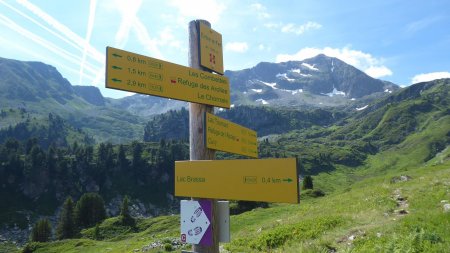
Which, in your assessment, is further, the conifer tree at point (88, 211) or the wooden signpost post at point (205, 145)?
the conifer tree at point (88, 211)

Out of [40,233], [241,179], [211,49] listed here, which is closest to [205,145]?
[241,179]

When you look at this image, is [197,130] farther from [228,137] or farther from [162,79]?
[162,79]

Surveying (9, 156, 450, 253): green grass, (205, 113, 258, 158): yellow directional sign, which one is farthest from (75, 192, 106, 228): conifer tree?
(205, 113, 258, 158): yellow directional sign

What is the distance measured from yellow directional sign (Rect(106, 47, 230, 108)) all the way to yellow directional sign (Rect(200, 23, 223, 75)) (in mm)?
371

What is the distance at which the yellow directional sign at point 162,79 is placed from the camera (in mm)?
7207

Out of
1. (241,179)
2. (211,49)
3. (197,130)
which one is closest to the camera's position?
(241,179)

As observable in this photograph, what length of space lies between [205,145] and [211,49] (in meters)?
2.61

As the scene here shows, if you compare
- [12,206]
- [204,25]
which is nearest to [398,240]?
[204,25]

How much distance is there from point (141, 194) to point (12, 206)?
50.8 meters

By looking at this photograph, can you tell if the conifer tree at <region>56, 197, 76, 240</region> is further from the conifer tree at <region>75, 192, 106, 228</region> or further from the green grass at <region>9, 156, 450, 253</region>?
the green grass at <region>9, 156, 450, 253</region>

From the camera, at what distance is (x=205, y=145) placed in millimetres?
7855

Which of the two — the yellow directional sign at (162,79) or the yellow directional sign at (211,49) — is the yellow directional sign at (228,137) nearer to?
the yellow directional sign at (162,79)

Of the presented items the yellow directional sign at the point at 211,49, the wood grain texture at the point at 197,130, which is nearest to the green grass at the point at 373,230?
the wood grain texture at the point at 197,130

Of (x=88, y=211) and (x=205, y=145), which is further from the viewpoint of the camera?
(x=88, y=211)
